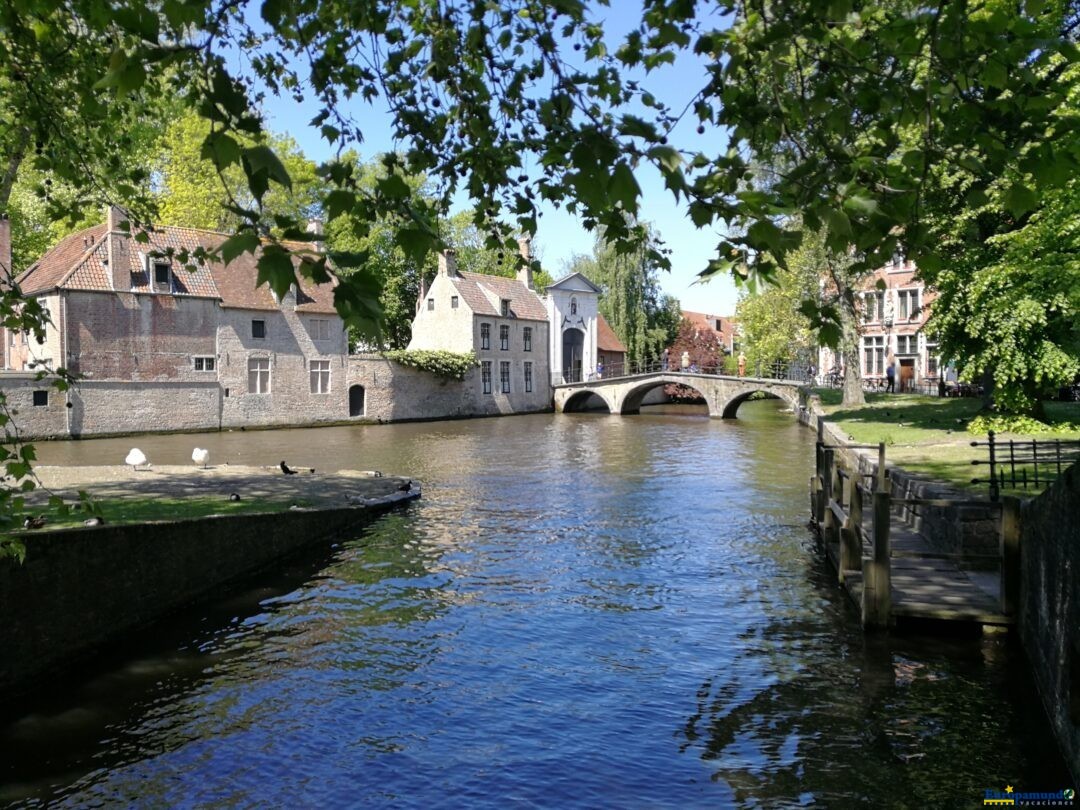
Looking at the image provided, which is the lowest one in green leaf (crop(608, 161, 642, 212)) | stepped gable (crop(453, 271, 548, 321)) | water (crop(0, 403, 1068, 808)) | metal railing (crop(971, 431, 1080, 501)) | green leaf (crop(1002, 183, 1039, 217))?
water (crop(0, 403, 1068, 808))

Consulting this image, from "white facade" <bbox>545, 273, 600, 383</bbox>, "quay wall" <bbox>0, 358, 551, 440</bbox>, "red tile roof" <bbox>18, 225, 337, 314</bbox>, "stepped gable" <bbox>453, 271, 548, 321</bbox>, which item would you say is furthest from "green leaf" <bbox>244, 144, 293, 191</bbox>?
"white facade" <bbox>545, 273, 600, 383</bbox>

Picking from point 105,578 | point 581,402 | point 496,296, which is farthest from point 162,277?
point 105,578

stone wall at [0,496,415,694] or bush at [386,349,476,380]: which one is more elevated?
bush at [386,349,476,380]

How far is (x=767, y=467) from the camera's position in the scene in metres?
28.2

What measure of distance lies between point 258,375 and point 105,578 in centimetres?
3616

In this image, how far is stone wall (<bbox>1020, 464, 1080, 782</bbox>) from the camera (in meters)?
7.41

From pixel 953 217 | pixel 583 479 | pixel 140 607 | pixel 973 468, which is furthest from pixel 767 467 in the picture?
pixel 140 607

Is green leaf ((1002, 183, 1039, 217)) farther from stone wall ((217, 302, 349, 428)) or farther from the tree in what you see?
the tree

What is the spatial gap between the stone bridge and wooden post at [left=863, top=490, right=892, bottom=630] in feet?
128

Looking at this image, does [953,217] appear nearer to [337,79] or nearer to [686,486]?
[686,486]

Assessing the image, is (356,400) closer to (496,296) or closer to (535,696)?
(496,296)

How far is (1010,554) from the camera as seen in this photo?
1025 cm

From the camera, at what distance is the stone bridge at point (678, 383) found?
169 feet

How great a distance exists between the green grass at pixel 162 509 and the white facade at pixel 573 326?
48166mm
